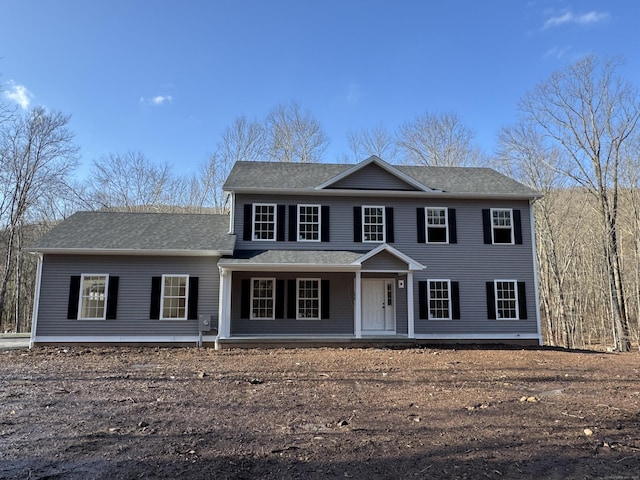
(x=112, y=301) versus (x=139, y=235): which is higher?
(x=139, y=235)

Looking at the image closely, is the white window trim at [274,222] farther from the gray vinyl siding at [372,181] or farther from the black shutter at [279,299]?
the gray vinyl siding at [372,181]

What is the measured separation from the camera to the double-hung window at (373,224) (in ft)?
47.3

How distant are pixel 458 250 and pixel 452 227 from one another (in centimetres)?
83

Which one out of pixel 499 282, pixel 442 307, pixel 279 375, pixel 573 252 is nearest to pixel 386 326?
pixel 442 307

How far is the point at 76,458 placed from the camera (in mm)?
3930

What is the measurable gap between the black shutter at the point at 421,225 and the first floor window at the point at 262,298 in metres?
5.29

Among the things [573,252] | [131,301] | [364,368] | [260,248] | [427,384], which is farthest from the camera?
[573,252]

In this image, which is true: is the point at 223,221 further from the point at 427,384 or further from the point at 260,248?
the point at 427,384

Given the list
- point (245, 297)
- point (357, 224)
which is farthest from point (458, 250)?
point (245, 297)

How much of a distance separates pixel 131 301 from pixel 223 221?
425cm

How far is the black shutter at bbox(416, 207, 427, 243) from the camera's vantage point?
14.4 m

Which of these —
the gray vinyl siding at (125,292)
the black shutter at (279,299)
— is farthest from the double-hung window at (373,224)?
the gray vinyl siding at (125,292)

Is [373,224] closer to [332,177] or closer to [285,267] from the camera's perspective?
[332,177]

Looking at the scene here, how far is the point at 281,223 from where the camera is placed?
14242 mm
